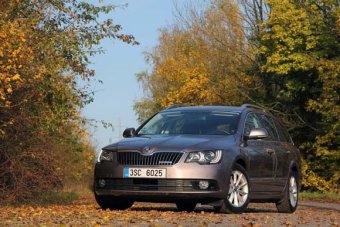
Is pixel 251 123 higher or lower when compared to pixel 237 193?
higher

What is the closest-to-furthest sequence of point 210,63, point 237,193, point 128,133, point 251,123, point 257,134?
point 237,193, point 257,134, point 128,133, point 251,123, point 210,63

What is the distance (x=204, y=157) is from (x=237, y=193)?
0.88 m

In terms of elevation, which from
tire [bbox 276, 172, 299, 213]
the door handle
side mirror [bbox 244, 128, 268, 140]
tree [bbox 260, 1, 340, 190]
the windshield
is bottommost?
tire [bbox 276, 172, 299, 213]

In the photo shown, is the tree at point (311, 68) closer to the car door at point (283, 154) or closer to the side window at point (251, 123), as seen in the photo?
the car door at point (283, 154)

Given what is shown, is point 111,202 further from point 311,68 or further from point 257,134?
point 311,68

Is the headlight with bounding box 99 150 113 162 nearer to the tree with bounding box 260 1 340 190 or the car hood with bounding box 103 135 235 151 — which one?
the car hood with bounding box 103 135 235 151

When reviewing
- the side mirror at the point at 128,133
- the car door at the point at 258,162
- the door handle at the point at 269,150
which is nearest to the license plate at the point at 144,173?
the side mirror at the point at 128,133

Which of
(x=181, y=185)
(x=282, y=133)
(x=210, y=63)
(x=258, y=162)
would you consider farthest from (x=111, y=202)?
(x=210, y=63)

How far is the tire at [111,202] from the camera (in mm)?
13445

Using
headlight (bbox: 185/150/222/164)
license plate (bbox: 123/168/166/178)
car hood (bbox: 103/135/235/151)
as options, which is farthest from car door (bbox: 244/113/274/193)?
license plate (bbox: 123/168/166/178)

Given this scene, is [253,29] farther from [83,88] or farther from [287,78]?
[83,88]

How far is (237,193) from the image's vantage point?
13219 millimetres

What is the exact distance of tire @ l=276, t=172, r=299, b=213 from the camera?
15.2 meters

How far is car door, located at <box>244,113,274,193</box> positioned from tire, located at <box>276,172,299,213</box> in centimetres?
77
